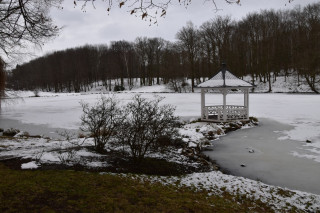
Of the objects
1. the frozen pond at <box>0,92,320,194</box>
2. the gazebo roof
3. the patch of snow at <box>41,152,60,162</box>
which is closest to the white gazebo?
the gazebo roof

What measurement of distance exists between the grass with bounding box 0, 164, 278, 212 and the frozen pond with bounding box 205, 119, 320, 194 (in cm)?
230

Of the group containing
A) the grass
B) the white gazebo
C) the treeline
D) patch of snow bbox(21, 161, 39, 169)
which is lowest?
the grass

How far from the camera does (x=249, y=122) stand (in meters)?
17.8

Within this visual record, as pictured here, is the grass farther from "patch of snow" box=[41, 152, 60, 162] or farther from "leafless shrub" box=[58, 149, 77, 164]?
"patch of snow" box=[41, 152, 60, 162]

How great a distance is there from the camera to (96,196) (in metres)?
5.42

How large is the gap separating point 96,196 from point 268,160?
272 inches

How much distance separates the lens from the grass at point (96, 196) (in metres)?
4.94

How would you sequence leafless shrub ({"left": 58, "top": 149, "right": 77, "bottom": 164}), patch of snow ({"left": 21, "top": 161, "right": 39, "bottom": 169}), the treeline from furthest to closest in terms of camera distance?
the treeline
leafless shrub ({"left": 58, "top": 149, "right": 77, "bottom": 164})
patch of snow ({"left": 21, "top": 161, "right": 39, "bottom": 169})

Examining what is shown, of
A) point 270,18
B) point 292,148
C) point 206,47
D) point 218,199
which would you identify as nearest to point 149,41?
point 206,47

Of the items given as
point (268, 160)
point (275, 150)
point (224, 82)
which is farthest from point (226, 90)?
point (268, 160)

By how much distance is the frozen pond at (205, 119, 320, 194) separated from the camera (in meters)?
7.81

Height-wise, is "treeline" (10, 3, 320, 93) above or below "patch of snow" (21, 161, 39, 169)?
above

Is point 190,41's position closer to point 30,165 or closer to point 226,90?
point 226,90

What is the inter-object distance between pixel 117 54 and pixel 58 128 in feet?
191
